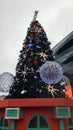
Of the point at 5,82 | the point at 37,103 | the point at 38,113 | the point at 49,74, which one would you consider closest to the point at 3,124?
the point at 38,113

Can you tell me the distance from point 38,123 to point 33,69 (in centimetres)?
355

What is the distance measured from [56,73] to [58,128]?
3.20m

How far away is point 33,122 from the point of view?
10.2 metres

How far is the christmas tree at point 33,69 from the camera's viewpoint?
1128 cm

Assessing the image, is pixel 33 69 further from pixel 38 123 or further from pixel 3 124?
pixel 3 124

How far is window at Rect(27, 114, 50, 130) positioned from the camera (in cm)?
1012

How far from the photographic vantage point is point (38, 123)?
10164mm

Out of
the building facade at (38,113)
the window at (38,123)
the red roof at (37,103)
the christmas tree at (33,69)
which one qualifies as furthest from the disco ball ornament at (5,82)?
the window at (38,123)

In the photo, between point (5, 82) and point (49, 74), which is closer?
point (49, 74)

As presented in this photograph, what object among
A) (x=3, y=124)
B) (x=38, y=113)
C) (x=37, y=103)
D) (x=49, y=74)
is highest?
(x=49, y=74)

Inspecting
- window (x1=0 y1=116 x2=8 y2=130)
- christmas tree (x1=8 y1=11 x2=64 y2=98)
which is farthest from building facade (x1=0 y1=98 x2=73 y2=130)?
christmas tree (x1=8 y1=11 x2=64 y2=98)

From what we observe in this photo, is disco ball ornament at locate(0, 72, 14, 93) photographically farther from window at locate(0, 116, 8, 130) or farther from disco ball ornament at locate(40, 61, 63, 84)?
disco ball ornament at locate(40, 61, 63, 84)

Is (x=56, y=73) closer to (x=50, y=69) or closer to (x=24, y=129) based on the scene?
(x=50, y=69)

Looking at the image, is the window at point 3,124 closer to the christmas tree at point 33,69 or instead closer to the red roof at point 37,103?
the christmas tree at point 33,69
